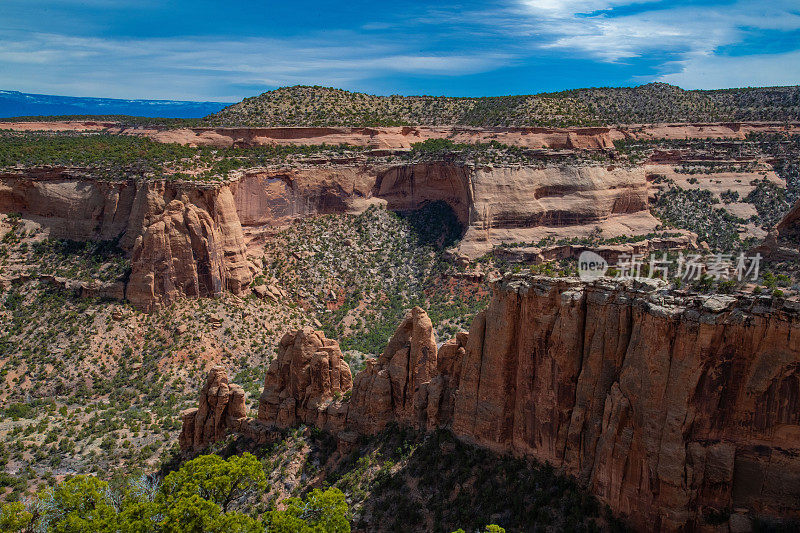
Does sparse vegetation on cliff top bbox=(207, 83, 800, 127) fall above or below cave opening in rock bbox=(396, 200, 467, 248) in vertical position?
above

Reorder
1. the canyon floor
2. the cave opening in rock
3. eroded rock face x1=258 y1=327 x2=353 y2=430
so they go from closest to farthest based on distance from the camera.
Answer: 1. the canyon floor
2. eroded rock face x1=258 y1=327 x2=353 y2=430
3. the cave opening in rock

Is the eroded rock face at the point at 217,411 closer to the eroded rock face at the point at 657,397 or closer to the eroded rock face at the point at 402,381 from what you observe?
the eroded rock face at the point at 402,381

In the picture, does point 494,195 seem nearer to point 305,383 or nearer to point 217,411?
point 305,383

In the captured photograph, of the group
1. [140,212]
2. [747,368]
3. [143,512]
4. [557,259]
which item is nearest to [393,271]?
[557,259]

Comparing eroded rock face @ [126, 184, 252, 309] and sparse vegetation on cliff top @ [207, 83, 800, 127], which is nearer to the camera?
eroded rock face @ [126, 184, 252, 309]

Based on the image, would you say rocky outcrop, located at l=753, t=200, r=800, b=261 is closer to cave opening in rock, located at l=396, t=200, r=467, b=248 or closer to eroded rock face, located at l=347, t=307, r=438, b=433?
eroded rock face, located at l=347, t=307, r=438, b=433

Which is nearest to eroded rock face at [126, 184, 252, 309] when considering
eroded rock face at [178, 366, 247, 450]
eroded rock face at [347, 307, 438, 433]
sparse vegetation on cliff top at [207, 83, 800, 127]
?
eroded rock face at [178, 366, 247, 450]

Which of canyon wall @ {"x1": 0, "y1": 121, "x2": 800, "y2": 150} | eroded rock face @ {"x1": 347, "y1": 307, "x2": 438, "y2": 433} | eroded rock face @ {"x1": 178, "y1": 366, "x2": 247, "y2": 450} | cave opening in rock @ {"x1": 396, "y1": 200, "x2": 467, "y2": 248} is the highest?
canyon wall @ {"x1": 0, "y1": 121, "x2": 800, "y2": 150}
